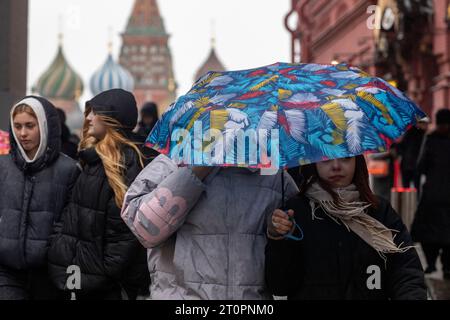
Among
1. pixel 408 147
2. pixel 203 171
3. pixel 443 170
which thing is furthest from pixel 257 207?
pixel 408 147

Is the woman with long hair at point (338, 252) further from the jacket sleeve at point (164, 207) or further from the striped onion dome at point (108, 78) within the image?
the striped onion dome at point (108, 78)

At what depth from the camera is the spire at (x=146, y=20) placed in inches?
4835

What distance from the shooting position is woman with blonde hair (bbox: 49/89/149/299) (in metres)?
5.58

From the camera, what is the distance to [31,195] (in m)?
5.86

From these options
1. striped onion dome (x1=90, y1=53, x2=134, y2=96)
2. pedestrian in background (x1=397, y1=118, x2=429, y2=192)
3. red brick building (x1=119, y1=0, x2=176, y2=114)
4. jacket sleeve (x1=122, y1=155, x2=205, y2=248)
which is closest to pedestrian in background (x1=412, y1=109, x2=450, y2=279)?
pedestrian in background (x1=397, y1=118, x2=429, y2=192)

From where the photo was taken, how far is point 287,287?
13.8 feet

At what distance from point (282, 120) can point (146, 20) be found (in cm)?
12137

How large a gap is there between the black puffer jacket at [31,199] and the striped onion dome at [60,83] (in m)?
100

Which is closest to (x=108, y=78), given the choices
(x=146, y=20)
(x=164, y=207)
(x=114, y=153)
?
(x=146, y=20)

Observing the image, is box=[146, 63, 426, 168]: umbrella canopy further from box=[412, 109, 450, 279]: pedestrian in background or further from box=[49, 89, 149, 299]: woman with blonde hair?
box=[412, 109, 450, 279]: pedestrian in background

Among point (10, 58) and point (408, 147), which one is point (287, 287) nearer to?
point (10, 58)

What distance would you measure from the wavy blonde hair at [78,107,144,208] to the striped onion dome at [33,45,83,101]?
3952 inches
